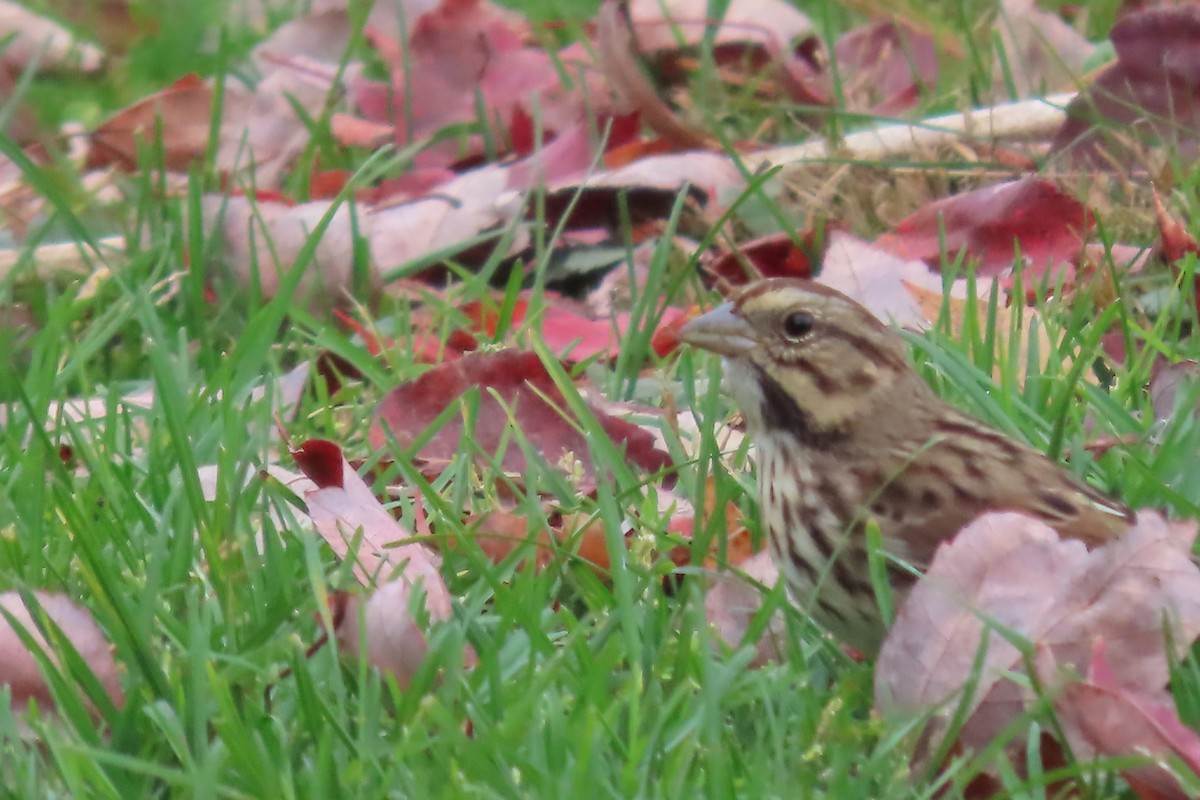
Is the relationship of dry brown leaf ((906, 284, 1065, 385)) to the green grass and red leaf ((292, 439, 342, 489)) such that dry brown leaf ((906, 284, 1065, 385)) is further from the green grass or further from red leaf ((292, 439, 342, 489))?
red leaf ((292, 439, 342, 489))

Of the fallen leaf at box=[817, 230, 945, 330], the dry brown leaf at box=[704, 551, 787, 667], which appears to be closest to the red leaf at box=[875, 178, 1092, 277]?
the fallen leaf at box=[817, 230, 945, 330]

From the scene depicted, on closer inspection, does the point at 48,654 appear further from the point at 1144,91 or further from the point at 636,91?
the point at 1144,91

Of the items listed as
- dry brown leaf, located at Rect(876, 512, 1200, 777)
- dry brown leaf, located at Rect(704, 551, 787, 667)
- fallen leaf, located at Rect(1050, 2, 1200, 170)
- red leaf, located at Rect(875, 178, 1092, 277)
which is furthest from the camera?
fallen leaf, located at Rect(1050, 2, 1200, 170)

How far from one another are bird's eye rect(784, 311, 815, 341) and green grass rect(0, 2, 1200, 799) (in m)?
0.22

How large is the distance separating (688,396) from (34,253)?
157 centimetres

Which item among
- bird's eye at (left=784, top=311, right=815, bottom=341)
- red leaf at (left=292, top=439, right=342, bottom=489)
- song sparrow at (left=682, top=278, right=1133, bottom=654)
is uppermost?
bird's eye at (left=784, top=311, right=815, bottom=341)

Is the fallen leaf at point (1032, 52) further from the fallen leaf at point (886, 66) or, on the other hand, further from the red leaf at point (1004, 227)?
the red leaf at point (1004, 227)

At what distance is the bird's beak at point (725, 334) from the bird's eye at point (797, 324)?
0.19 feet

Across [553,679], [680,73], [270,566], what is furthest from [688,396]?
[680,73]

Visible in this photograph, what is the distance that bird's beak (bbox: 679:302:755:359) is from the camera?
3.17 m

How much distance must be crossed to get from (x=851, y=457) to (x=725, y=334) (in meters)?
0.29

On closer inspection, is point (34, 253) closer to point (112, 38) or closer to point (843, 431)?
point (843, 431)

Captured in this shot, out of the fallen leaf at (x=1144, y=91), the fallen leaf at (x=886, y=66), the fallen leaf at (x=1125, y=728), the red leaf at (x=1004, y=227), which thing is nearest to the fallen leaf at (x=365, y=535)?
the fallen leaf at (x=1125, y=728)

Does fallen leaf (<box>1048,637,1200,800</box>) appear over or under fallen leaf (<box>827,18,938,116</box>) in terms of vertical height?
over
